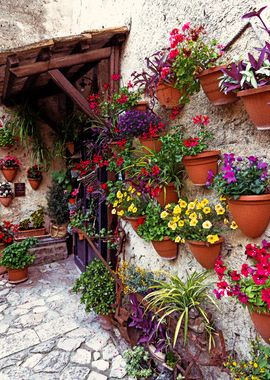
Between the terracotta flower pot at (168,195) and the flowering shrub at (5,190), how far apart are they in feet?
11.1

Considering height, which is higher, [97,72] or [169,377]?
[97,72]

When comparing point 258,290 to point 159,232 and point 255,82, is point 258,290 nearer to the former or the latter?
point 159,232

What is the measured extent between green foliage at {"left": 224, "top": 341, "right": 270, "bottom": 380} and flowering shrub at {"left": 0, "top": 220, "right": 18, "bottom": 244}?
12.9ft

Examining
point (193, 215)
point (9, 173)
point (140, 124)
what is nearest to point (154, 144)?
point (140, 124)

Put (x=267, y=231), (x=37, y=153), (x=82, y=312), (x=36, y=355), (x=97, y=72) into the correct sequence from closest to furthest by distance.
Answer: (x=267, y=231) → (x=36, y=355) → (x=82, y=312) → (x=97, y=72) → (x=37, y=153)

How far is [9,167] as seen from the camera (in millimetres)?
4473

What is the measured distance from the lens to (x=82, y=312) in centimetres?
312

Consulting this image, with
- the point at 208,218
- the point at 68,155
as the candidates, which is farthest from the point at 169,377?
the point at 68,155

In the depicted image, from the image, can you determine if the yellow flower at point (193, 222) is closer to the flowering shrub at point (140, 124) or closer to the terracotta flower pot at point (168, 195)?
the terracotta flower pot at point (168, 195)

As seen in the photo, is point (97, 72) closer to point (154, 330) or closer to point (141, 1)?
point (141, 1)

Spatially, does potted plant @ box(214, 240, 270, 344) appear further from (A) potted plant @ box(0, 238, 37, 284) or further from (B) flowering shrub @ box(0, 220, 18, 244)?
(B) flowering shrub @ box(0, 220, 18, 244)

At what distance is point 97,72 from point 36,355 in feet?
11.1

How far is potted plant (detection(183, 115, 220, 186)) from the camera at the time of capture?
69.1 inches

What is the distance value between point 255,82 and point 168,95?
86cm
